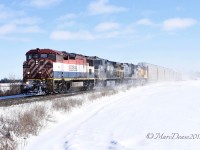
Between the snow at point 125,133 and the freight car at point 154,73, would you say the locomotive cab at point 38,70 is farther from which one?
the freight car at point 154,73

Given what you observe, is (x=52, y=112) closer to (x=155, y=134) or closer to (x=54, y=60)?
(x=155, y=134)

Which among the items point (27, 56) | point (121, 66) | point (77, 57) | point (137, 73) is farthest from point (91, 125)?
point (137, 73)

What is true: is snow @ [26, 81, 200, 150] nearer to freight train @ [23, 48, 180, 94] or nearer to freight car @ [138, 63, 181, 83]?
freight train @ [23, 48, 180, 94]

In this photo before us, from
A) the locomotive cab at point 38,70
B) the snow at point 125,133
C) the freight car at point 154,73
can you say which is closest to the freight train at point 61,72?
the locomotive cab at point 38,70

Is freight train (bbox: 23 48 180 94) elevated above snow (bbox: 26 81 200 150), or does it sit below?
above

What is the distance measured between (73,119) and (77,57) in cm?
1603

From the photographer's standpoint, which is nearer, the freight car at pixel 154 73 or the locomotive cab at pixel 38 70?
the locomotive cab at pixel 38 70

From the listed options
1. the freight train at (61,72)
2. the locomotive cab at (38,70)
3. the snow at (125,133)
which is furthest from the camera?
the freight train at (61,72)

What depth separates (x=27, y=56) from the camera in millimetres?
28109

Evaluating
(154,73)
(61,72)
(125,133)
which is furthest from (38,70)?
(154,73)

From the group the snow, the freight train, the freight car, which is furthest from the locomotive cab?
the freight car

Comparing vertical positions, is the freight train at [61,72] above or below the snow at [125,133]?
above

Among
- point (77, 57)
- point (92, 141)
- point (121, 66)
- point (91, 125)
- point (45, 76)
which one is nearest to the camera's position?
point (92, 141)

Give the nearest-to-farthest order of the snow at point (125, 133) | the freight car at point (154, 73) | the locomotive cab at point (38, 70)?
the snow at point (125, 133) → the locomotive cab at point (38, 70) → the freight car at point (154, 73)
